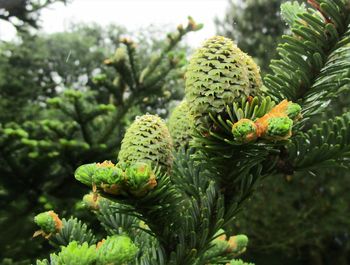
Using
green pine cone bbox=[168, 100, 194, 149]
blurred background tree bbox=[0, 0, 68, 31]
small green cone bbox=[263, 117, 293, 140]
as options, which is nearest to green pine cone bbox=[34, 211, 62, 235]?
green pine cone bbox=[168, 100, 194, 149]

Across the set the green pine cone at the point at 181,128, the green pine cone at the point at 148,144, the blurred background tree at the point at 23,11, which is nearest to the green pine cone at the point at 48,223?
the green pine cone at the point at 148,144

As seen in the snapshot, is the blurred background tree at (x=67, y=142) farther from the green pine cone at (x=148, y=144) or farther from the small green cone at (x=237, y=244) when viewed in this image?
the green pine cone at (x=148, y=144)

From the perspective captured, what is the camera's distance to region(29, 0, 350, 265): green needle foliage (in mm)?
612

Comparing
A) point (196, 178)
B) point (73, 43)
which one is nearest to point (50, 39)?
point (73, 43)

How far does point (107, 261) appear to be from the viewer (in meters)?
0.54

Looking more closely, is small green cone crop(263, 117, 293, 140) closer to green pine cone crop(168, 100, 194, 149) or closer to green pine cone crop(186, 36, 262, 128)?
green pine cone crop(186, 36, 262, 128)

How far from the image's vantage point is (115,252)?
55 cm

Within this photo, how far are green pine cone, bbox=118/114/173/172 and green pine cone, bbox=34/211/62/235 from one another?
167 mm

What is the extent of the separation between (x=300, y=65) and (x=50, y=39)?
13.0 meters

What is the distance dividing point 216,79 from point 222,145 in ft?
0.34

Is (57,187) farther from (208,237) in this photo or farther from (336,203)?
(336,203)

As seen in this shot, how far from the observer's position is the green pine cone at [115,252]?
54 centimetres

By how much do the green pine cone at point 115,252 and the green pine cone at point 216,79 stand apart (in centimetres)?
23

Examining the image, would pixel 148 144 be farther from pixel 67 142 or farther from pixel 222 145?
pixel 67 142
